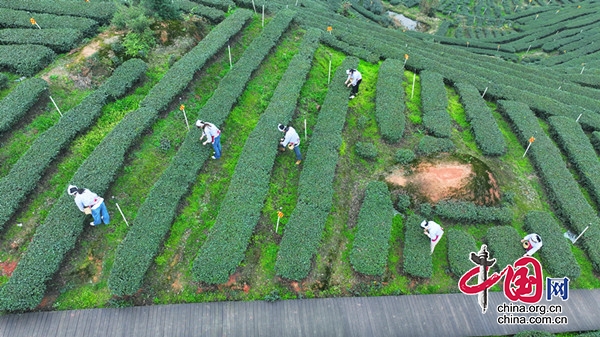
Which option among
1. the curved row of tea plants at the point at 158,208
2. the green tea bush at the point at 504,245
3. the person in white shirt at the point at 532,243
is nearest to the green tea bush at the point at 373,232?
the green tea bush at the point at 504,245

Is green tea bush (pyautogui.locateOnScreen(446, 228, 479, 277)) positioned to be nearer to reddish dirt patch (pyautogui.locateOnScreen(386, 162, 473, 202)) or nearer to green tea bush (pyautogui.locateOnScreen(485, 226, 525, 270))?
green tea bush (pyautogui.locateOnScreen(485, 226, 525, 270))

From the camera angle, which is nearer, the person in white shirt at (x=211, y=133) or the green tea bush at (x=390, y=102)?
the person in white shirt at (x=211, y=133)

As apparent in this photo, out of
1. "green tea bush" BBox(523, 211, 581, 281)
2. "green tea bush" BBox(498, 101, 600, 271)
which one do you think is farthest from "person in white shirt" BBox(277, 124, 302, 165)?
"green tea bush" BBox(498, 101, 600, 271)

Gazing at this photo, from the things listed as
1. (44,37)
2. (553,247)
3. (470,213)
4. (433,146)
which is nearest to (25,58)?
(44,37)

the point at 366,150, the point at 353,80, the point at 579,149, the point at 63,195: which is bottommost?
the point at 63,195

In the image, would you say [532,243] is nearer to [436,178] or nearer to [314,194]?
[436,178]

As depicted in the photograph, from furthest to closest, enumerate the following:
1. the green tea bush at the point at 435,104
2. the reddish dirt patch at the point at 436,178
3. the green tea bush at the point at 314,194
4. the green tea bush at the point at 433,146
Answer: the green tea bush at the point at 435,104 → the green tea bush at the point at 433,146 → the reddish dirt patch at the point at 436,178 → the green tea bush at the point at 314,194

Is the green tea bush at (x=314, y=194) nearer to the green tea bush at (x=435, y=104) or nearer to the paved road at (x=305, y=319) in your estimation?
the paved road at (x=305, y=319)
